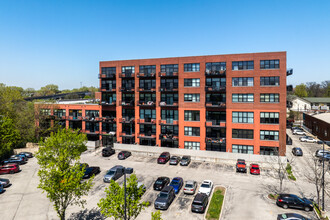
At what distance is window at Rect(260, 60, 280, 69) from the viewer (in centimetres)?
4238

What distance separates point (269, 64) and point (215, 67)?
10.5 meters

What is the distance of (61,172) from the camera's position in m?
21.3

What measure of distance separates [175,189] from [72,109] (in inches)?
1611

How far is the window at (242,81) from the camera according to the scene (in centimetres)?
4384

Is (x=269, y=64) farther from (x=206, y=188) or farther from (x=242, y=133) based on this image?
(x=206, y=188)

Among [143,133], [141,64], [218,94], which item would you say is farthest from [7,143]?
[218,94]

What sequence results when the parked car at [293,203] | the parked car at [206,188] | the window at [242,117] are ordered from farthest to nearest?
the window at [242,117], the parked car at [206,188], the parked car at [293,203]

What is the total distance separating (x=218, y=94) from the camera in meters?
46.4

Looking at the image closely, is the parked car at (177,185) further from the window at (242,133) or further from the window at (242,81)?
the window at (242,81)

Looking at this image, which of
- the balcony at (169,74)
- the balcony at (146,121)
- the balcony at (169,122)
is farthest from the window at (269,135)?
the balcony at (146,121)

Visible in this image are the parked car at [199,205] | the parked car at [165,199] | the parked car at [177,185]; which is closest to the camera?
the parked car at [199,205]

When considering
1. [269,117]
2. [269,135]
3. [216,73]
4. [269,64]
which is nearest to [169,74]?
[216,73]

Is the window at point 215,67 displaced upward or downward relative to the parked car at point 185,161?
upward

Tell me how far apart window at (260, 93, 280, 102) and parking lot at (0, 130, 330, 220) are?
13008 mm
